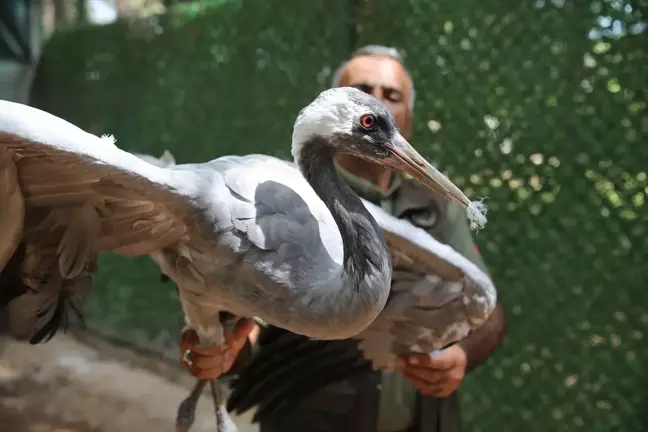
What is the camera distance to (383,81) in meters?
0.90

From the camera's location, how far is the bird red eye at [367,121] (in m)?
0.61

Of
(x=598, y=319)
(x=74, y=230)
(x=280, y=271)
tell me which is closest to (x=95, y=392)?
(x=74, y=230)

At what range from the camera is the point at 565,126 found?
1.24 meters

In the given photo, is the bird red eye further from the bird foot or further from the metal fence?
the metal fence

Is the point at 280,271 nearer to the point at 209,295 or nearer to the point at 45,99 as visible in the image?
the point at 209,295

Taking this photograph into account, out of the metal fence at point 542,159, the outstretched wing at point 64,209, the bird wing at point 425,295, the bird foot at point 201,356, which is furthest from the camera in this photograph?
the metal fence at point 542,159

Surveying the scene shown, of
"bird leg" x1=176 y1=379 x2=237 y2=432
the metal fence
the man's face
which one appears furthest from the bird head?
the metal fence

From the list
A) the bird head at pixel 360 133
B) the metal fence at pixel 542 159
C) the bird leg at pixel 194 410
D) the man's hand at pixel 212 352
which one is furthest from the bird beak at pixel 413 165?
the metal fence at pixel 542 159

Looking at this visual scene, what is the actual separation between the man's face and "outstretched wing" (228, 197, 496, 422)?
0.70 feet

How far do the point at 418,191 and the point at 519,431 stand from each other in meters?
0.78

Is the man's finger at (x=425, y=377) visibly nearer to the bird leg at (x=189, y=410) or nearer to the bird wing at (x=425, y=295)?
the bird wing at (x=425, y=295)

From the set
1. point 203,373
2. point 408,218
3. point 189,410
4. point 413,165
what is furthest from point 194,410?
point 413,165

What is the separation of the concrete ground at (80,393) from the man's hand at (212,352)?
13 cm

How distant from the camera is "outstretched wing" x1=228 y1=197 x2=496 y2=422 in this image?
0.71 m
